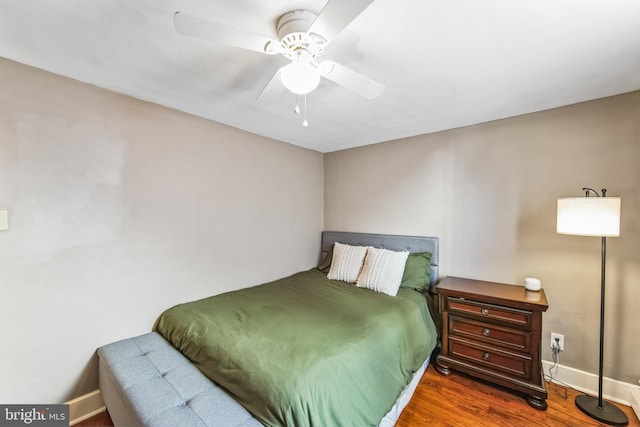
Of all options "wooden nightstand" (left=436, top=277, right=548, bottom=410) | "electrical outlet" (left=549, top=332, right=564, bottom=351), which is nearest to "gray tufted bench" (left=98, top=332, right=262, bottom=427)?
"wooden nightstand" (left=436, top=277, right=548, bottom=410)

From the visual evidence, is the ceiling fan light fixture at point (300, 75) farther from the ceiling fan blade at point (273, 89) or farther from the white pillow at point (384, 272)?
the white pillow at point (384, 272)

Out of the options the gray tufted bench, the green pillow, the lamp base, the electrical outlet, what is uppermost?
the green pillow

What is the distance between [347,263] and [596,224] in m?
1.95

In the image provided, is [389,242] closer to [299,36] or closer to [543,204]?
[543,204]

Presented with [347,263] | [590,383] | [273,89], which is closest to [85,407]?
[347,263]

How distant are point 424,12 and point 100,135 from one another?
212 cm

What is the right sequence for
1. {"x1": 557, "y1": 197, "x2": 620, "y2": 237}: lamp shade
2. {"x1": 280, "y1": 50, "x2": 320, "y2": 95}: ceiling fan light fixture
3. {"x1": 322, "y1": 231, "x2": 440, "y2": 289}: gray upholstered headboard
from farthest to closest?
{"x1": 322, "y1": 231, "x2": 440, "y2": 289}: gray upholstered headboard < {"x1": 557, "y1": 197, "x2": 620, "y2": 237}: lamp shade < {"x1": 280, "y1": 50, "x2": 320, "y2": 95}: ceiling fan light fixture

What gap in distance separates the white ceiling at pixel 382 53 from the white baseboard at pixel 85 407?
213 cm

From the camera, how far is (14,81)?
1.56 meters

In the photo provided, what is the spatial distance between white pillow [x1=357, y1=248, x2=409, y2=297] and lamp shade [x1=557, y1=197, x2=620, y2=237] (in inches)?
49.2

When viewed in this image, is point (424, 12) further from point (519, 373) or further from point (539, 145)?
point (519, 373)

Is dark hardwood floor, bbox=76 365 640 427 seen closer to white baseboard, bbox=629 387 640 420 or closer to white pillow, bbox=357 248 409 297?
white baseboard, bbox=629 387 640 420

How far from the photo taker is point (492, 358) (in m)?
2.06

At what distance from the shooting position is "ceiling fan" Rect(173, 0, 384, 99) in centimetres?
95
